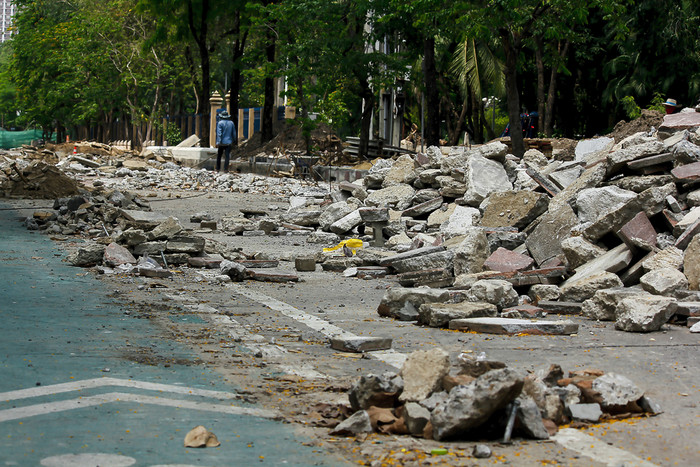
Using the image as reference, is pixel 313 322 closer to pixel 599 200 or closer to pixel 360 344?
pixel 360 344

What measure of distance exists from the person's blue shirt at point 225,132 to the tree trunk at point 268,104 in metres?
4.56

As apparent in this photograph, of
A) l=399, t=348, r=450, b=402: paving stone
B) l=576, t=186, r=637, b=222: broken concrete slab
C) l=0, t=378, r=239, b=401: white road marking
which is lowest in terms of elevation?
l=0, t=378, r=239, b=401: white road marking

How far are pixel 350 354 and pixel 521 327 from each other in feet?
4.96

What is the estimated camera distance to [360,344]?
5836 mm

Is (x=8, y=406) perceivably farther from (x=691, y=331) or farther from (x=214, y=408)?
(x=691, y=331)

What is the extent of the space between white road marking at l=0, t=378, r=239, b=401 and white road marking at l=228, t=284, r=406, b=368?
1360 millimetres

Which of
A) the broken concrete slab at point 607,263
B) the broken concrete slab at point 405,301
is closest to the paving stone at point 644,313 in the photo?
the broken concrete slab at point 607,263

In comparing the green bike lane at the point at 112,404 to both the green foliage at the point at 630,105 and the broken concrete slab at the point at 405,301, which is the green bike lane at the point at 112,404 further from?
the green foliage at the point at 630,105

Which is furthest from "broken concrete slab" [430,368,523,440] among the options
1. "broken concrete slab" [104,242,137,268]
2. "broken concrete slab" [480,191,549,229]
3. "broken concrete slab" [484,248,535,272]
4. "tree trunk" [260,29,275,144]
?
"tree trunk" [260,29,275,144]

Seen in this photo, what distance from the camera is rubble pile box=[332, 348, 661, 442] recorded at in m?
3.90

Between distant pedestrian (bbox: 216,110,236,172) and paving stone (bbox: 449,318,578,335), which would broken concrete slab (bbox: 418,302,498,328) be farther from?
distant pedestrian (bbox: 216,110,236,172)

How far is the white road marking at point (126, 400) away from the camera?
412cm

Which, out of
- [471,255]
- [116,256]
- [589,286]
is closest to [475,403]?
[589,286]

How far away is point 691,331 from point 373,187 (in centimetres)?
1005
